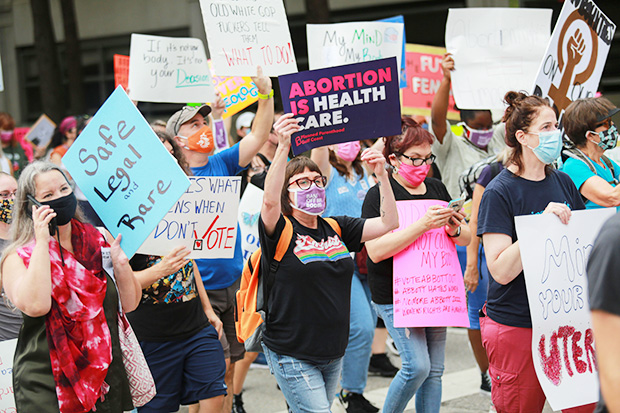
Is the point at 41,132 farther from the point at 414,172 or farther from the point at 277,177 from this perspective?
the point at 277,177

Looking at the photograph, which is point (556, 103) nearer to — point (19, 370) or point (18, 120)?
point (19, 370)

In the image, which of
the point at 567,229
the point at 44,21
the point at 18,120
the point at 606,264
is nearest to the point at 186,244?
the point at 567,229

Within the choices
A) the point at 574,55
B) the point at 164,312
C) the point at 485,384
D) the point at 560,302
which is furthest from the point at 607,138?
the point at 164,312

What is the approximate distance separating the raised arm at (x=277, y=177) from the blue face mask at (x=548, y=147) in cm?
123

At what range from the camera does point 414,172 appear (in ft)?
16.1

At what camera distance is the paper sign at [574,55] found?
217 inches

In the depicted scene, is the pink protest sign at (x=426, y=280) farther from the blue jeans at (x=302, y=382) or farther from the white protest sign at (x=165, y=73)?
the white protest sign at (x=165, y=73)

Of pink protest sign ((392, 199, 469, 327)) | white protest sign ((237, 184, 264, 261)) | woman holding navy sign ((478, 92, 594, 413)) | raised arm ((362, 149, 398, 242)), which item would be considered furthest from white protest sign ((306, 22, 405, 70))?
woman holding navy sign ((478, 92, 594, 413))

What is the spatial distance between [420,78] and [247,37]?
3026mm

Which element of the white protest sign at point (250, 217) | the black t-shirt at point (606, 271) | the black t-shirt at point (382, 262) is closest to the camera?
the black t-shirt at point (606, 271)

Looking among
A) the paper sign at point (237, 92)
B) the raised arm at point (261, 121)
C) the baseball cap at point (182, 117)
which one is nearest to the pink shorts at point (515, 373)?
the raised arm at point (261, 121)

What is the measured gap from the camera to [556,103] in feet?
18.6

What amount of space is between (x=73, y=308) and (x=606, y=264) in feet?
7.51

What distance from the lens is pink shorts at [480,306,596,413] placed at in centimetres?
394
